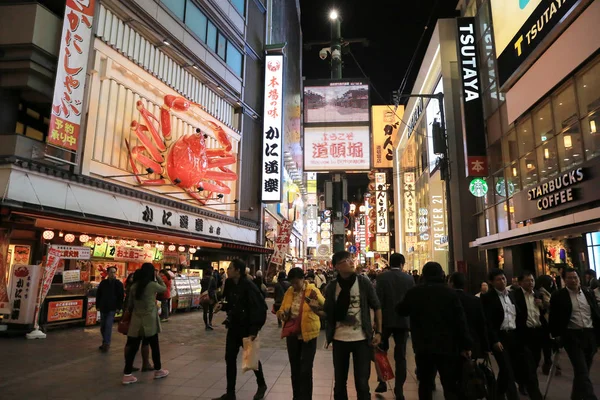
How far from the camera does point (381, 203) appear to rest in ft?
143

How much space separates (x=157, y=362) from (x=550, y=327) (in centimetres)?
595

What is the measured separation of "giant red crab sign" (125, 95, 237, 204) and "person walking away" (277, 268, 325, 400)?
11364mm

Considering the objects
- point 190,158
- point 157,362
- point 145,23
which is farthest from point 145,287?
point 145,23

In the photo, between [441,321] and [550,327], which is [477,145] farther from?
[441,321]

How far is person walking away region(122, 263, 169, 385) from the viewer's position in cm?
638

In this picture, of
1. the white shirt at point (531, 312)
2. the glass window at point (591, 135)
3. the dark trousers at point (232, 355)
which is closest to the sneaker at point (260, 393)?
the dark trousers at point (232, 355)

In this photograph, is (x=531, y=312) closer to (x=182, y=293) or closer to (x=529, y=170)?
(x=529, y=170)

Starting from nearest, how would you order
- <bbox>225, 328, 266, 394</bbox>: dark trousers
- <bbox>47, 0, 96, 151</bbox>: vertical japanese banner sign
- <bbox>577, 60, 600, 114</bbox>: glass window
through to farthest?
<bbox>225, 328, 266, 394</bbox>: dark trousers
<bbox>577, 60, 600, 114</bbox>: glass window
<bbox>47, 0, 96, 151</bbox>: vertical japanese banner sign

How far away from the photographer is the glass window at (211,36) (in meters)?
21.0

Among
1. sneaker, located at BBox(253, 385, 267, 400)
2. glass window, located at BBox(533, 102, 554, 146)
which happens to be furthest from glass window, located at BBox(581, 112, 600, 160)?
sneaker, located at BBox(253, 385, 267, 400)

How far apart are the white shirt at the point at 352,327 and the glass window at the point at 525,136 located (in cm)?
1339

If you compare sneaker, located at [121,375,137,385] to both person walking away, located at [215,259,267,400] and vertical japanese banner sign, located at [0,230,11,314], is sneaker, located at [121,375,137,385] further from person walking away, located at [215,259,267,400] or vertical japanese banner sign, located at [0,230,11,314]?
vertical japanese banner sign, located at [0,230,11,314]

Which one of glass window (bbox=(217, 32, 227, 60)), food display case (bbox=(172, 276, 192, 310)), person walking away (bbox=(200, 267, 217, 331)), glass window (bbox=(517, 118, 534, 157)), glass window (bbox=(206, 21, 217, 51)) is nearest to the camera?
person walking away (bbox=(200, 267, 217, 331))

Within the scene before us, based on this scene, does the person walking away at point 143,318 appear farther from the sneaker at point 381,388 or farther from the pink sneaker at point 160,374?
the sneaker at point 381,388
